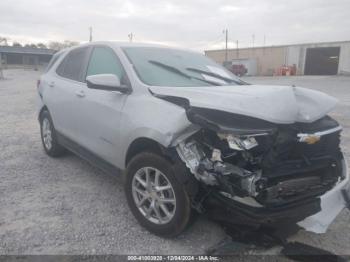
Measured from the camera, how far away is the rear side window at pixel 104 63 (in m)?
3.72

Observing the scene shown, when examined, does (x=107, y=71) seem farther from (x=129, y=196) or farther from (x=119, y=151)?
(x=129, y=196)

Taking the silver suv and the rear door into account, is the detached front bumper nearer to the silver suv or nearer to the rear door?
the silver suv

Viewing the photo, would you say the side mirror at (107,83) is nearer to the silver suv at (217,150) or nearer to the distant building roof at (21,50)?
the silver suv at (217,150)

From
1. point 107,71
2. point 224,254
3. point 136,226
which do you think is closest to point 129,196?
point 136,226

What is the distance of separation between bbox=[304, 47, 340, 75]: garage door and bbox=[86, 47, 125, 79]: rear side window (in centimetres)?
→ 4916

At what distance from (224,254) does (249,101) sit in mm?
1321

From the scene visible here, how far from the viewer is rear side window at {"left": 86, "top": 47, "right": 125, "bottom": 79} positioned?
372 centimetres

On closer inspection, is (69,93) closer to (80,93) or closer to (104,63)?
(80,93)

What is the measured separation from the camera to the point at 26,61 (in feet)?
198

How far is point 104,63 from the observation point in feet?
13.2

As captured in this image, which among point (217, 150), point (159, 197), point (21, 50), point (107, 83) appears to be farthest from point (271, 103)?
point (21, 50)

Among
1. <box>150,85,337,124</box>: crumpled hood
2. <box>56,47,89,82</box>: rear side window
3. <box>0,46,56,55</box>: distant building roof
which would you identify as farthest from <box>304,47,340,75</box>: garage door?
<box>150,85,337,124</box>: crumpled hood

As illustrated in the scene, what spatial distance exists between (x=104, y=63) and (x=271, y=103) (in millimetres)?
2242

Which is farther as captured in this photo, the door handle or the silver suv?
the door handle
